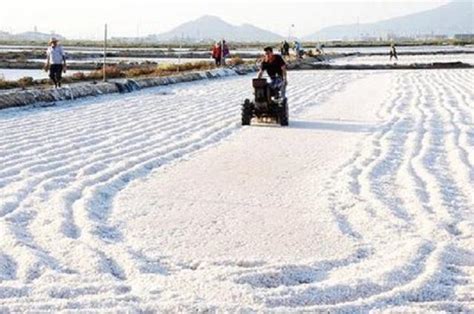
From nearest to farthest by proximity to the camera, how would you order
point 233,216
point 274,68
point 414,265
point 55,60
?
point 414,265
point 233,216
point 274,68
point 55,60

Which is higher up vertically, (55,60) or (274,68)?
(274,68)

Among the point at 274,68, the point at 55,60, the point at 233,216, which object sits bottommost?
A: the point at 233,216

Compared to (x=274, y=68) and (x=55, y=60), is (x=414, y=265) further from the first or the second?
(x=55, y=60)

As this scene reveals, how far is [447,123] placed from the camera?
12.7 metres

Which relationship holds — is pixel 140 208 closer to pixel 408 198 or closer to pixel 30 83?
pixel 408 198

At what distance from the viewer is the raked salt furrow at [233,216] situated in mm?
4445

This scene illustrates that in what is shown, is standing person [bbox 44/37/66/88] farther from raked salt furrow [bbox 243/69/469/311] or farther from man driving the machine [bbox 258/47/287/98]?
raked salt furrow [bbox 243/69/469/311]

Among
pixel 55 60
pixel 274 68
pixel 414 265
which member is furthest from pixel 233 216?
pixel 55 60

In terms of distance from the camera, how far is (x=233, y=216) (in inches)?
246

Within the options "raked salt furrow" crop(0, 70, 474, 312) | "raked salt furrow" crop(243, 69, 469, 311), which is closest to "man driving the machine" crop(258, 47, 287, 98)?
"raked salt furrow" crop(0, 70, 474, 312)

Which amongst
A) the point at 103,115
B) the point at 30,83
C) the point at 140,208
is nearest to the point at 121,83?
the point at 30,83

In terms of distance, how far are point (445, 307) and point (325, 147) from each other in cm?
584

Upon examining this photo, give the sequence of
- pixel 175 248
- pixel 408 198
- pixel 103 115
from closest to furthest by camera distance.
A: pixel 175 248, pixel 408 198, pixel 103 115

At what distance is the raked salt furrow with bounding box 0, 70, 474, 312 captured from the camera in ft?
14.6
